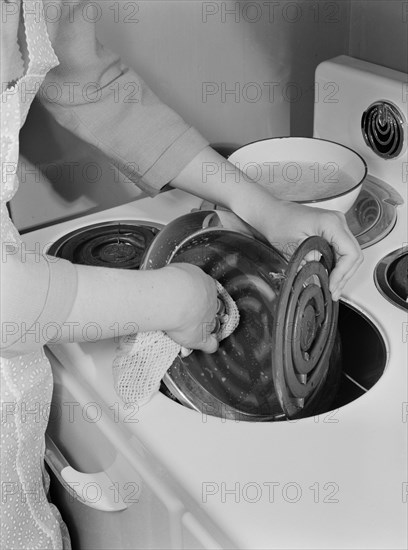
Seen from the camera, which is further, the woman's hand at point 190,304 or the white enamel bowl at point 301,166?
the white enamel bowl at point 301,166

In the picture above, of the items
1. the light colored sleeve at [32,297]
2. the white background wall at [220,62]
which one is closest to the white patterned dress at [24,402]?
the light colored sleeve at [32,297]

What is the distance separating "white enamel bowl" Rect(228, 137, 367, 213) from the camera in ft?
3.15

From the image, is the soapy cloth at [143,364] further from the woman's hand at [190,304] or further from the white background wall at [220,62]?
the white background wall at [220,62]

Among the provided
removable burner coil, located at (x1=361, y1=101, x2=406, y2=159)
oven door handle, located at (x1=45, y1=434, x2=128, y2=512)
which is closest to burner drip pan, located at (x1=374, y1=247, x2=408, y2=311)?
removable burner coil, located at (x1=361, y1=101, x2=406, y2=159)

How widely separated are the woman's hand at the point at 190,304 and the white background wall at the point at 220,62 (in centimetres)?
42

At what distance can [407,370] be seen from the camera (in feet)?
2.32

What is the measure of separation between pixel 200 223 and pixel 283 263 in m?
0.11

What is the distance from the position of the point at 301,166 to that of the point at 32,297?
1.75 feet

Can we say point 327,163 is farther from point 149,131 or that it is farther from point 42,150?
point 42,150

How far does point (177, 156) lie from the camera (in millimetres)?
859

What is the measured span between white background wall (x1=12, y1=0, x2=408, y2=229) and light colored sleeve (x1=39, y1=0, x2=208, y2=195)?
0.14m

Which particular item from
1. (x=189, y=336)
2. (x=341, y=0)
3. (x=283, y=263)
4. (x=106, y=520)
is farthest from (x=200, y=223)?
(x=341, y=0)

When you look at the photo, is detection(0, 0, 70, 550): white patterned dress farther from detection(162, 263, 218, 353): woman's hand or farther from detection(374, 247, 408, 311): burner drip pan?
detection(374, 247, 408, 311): burner drip pan

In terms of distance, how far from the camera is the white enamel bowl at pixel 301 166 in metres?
0.96
